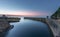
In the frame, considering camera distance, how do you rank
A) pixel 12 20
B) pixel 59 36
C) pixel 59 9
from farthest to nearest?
pixel 12 20, pixel 59 9, pixel 59 36

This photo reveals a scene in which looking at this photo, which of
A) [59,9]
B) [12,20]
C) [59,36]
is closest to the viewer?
[59,36]

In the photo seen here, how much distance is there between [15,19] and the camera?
82.9 m

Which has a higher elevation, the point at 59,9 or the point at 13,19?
the point at 59,9

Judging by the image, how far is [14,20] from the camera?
266 ft

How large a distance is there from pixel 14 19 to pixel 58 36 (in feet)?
221

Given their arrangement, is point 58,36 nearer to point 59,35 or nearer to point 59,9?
point 59,35

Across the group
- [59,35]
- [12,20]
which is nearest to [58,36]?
[59,35]

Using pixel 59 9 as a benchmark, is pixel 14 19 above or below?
below

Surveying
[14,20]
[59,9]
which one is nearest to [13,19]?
[14,20]

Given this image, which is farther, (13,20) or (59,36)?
(13,20)

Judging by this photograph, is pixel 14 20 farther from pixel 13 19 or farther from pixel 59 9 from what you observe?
pixel 59 9

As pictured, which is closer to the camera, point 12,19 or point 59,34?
point 59,34

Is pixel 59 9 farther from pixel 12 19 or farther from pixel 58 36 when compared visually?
pixel 58 36

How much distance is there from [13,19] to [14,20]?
957mm
